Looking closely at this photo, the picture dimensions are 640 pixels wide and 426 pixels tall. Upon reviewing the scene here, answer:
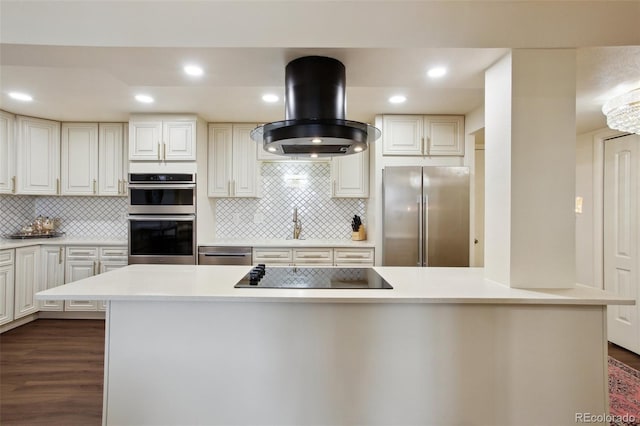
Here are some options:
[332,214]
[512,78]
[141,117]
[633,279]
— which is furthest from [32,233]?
[633,279]

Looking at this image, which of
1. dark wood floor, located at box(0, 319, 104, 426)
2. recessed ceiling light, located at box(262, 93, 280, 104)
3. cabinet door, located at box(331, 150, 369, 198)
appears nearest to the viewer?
dark wood floor, located at box(0, 319, 104, 426)

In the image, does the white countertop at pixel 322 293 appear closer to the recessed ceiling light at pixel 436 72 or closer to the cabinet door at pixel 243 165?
the recessed ceiling light at pixel 436 72

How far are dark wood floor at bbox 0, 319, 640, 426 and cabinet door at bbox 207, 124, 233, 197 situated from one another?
6.44 feet

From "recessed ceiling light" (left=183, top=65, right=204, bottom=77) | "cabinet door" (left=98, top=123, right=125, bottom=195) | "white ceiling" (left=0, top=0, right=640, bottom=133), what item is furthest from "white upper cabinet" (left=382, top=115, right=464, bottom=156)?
"cabinet door" (left=98, top=123, right=125, bottom=195)

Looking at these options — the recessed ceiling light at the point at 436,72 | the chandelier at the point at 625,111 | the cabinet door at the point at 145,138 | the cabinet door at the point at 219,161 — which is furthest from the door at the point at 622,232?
the cabinet door at the point at 145,138

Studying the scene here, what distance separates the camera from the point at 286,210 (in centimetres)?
416

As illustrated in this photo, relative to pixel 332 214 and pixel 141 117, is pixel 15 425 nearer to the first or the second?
pixel 141 117

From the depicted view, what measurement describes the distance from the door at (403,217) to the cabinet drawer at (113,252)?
9.67 ft

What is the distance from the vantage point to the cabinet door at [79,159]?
12.7ft

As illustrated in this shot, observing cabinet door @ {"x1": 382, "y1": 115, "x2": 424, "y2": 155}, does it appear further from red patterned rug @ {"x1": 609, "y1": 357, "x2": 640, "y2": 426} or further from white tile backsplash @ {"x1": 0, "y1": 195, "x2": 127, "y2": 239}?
white tile backsplash @ {"x1": 0, "y1": 195, "x2": 127, "y2": 239}

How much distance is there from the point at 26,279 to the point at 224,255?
2177 millimetres

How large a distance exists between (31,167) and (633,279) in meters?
6.43

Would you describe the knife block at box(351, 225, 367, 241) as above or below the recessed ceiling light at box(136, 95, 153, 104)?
below

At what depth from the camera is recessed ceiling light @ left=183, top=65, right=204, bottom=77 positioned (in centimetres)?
197
